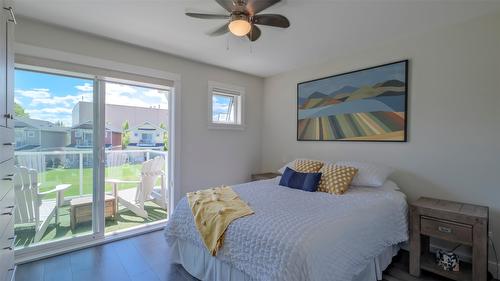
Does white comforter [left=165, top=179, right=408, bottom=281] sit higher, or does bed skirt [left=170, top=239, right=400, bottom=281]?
white comforter [left=165, top=179, right=408, bottom=281]

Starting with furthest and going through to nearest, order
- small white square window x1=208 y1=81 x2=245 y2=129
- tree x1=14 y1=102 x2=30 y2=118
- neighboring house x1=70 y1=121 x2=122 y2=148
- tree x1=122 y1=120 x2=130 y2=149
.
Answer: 1. small white square window x1=208 y1=81 x2=245 y2=129
2. tree x1=122 y1=120 x2=130 y2=149
3. neighboring house x1=70 y1=121 x2=122 y2=148
4. tree x1=14 y1=102 x2=30 y2=118

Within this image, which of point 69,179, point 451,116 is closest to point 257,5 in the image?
point 451,116

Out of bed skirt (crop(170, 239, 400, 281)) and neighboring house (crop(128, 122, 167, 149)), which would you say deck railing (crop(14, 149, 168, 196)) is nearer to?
neighboring house (crop(128, 122, 167, 149))

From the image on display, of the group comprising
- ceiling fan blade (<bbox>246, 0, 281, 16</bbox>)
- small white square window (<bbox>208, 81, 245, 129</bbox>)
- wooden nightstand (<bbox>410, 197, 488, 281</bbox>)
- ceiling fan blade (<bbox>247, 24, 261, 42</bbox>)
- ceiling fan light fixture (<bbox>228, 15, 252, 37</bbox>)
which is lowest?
wooden nightstand (<bbox>410, 197, 488, 281</bbox>)

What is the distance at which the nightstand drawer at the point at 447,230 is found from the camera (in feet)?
6.69

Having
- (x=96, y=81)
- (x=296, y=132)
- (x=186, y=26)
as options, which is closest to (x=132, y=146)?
(x=96, y=81)

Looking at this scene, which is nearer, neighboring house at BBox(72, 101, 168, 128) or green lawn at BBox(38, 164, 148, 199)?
green lawn at BBox(38, 164, 148, 199)

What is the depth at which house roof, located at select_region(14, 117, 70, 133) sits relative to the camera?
2.56 metres

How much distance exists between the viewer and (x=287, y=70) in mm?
4137

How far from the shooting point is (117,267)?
93.9 inches

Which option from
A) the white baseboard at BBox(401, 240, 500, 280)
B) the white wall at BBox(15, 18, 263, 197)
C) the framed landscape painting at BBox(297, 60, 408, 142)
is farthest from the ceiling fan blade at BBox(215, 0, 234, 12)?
the white baseboard at BBox(401, 240, 500, 280)

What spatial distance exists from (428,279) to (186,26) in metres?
3.35

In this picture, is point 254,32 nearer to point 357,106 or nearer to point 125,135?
point 357,106

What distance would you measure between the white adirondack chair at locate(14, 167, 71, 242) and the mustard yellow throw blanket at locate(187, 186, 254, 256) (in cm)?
173
